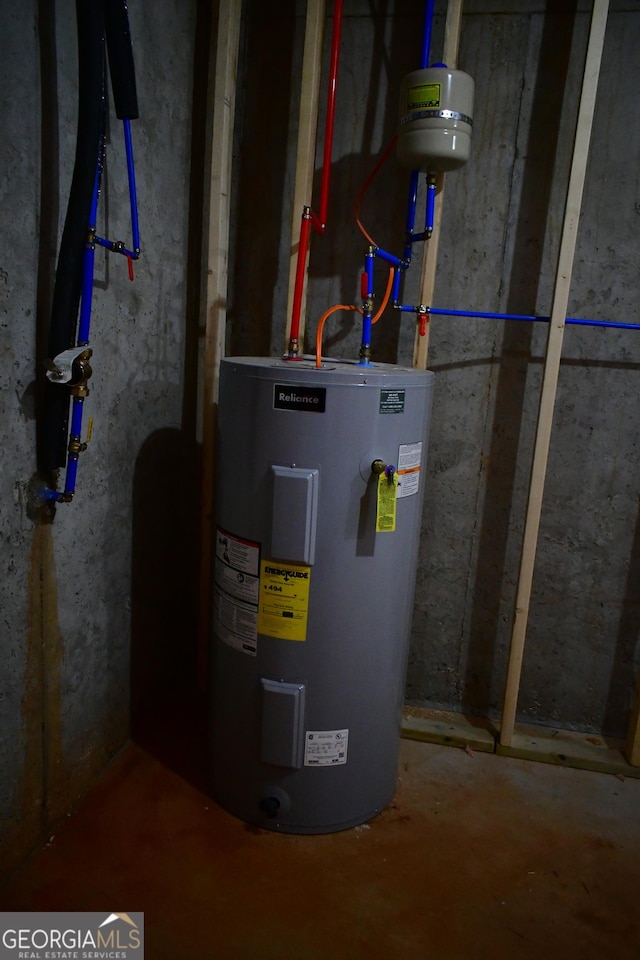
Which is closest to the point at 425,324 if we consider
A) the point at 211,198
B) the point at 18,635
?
the point at 211,198

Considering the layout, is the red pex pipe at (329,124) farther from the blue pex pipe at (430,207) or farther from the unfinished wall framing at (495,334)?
the blue pex pipe at (430,207)

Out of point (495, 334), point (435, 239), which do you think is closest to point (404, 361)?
point (495, 334)

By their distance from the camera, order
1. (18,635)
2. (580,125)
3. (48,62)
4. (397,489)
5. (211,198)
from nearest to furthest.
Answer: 1. (48,62)
2. (18,635)
3. (397,489)
4. (580,125)
5. (211,198)

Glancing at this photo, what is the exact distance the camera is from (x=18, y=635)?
149cm

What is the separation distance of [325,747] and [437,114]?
5.51ft

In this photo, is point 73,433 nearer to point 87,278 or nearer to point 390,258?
point 87,278

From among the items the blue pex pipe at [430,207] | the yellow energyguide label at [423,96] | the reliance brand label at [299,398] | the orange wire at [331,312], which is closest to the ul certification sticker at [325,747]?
the reliance brand label at [299,398]

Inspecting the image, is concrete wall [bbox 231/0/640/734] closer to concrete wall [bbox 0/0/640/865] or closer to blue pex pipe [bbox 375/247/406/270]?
concrete wall [bbox 0/0/640/865]

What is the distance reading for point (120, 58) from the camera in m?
1.47

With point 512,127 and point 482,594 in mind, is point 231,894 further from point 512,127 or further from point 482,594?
point 512,127

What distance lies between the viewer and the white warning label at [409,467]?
1623 millimetres

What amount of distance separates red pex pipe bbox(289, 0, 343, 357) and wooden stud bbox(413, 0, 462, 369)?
0.31 metres

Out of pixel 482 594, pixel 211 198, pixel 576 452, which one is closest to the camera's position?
pixel 211 198

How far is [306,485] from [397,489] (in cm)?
24
